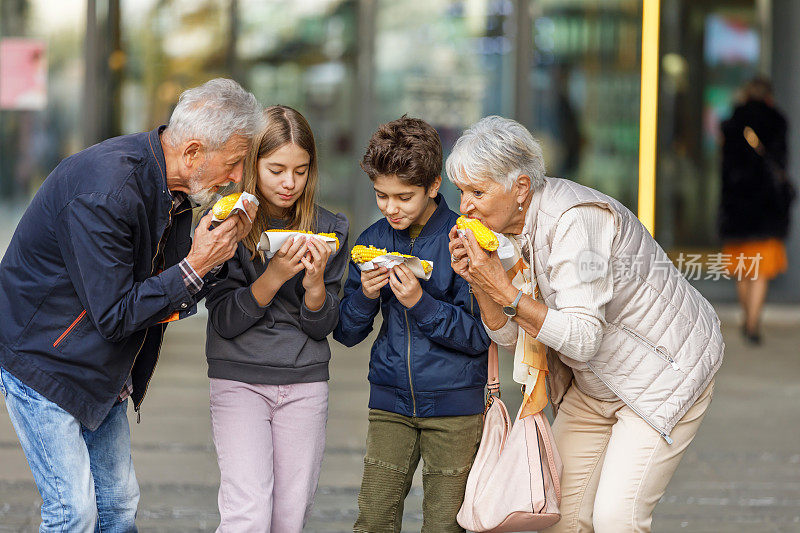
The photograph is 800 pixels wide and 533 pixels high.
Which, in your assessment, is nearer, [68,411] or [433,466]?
[68,411]

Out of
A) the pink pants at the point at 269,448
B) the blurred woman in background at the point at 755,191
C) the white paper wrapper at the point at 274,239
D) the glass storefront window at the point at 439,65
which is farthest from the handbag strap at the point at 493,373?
the glass storefront window at the point at 439,65

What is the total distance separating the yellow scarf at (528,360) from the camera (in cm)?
327

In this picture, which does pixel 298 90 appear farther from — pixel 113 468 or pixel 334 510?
pixel 113 468

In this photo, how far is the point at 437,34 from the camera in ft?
35.2

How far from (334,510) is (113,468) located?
1553 millimetres

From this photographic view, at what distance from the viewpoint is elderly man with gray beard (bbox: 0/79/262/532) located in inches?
114

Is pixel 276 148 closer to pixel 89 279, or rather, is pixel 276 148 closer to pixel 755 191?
pixel 89 279

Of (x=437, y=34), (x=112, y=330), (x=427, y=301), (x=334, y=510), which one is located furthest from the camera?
(x=437, y=34)

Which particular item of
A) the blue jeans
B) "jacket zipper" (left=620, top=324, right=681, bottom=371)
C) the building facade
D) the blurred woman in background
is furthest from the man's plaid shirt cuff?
the building facade

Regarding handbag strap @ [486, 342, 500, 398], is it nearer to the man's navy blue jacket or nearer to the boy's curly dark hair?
the boy's curly dark hair

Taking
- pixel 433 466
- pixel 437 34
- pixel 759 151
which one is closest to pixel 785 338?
pixel 759 151

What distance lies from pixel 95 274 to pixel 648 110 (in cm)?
877

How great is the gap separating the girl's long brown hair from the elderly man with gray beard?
19cm

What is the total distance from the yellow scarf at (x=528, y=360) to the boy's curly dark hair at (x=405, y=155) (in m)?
0.35
